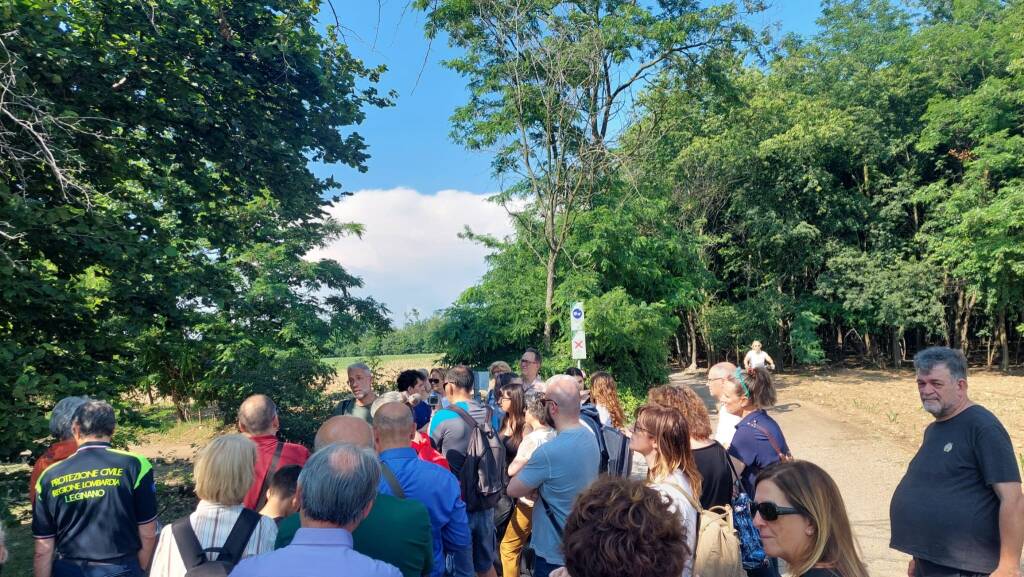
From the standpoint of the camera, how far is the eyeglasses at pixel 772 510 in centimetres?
191

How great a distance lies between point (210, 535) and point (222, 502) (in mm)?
140

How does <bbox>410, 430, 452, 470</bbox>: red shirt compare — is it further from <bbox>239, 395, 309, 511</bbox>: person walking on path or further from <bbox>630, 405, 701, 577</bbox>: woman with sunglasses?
<bbox>630, 405, 701, 577</bbox>: woman with sunglasses

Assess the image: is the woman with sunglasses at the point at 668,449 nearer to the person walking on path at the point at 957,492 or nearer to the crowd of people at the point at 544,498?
the crowd of people at the point at 544,498

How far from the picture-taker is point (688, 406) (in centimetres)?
361

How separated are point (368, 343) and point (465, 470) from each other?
12.5 m

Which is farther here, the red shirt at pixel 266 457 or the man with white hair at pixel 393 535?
the red shirt at pixel 266 457

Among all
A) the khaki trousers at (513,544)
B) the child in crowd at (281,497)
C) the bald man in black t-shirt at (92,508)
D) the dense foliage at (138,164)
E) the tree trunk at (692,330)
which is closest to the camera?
the child in crowd at (281,497)

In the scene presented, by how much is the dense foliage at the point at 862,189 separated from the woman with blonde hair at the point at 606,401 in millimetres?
10705

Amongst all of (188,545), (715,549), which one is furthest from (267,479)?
(715,549)

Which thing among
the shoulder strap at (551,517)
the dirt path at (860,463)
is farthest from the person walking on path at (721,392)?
the shoulder strap at (551,517)

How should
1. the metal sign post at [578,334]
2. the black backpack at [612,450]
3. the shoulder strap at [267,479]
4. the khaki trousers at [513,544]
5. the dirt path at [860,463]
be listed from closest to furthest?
the shoulder strap at [267,479], the black backpack at [612,450], the khaki trousers at [513,544], the dirt path at [860,463], the metal sign post at [578,334]

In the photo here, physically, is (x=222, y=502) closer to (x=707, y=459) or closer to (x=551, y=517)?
(x=551, y=517)

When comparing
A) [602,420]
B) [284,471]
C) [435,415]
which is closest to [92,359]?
[435,415]

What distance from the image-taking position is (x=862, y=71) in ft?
85.0
